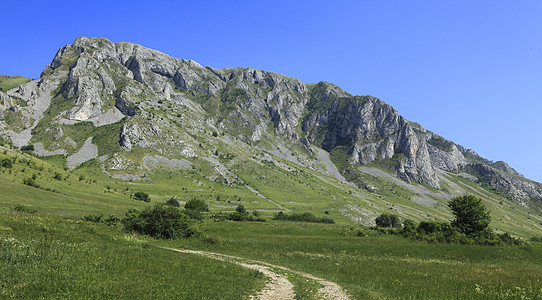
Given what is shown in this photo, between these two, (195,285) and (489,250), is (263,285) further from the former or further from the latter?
(489,250)

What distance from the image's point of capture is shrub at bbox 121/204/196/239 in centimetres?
4562

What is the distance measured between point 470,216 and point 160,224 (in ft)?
227

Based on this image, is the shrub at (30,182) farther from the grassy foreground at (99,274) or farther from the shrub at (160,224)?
the grassy foreground at (99,274)

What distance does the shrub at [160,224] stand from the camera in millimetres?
45625

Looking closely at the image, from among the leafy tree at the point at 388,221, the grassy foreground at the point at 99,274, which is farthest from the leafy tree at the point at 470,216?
the grassy foreground at the point at 99,274

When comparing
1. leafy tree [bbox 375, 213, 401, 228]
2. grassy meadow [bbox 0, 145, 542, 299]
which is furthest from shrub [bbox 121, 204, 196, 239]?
leafy tree [bbox 375, 213, 401, 228]

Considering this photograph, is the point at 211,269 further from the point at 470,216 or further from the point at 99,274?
the point at 470,216

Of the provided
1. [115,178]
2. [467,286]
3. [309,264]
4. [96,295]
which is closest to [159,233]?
[309,264]

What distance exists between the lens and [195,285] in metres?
18.2

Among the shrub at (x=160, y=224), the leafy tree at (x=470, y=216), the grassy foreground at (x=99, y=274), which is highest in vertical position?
the leafy tree at (x=470, y=216)

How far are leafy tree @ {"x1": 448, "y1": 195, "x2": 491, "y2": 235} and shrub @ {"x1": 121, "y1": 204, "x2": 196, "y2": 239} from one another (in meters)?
61.1

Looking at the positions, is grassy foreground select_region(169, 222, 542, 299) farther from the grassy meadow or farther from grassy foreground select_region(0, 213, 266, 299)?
grassy foreground select_region(0, 213, 266, 299)

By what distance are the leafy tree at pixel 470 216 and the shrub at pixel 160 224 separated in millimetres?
61139

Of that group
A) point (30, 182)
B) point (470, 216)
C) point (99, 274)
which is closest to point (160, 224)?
point (99, 274)
